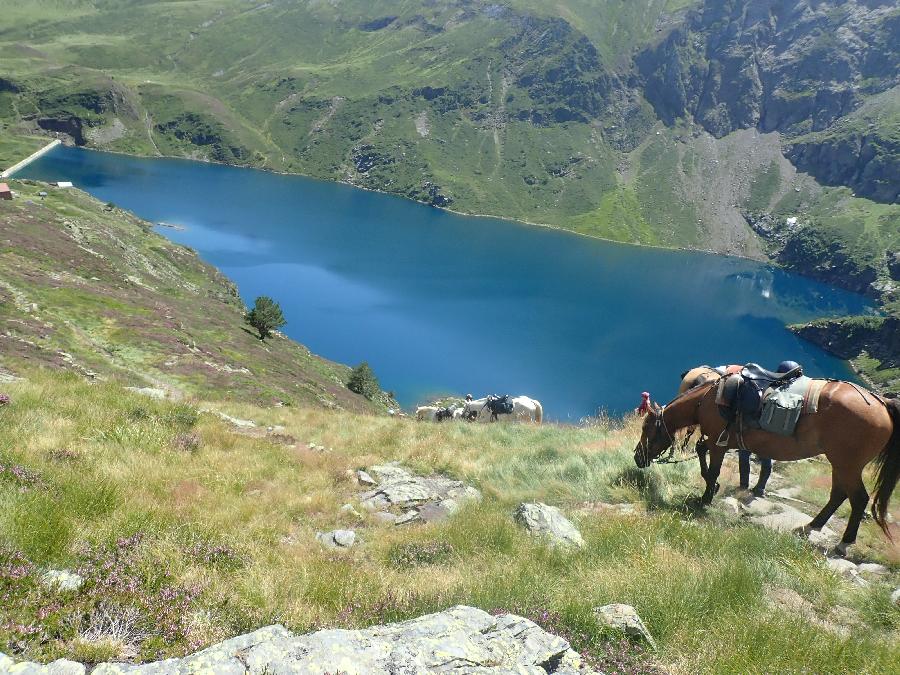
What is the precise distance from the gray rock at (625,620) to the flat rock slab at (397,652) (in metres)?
0.70

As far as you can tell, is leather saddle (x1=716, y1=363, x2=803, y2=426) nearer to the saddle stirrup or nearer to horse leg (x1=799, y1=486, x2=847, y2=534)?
the saddle stirrup

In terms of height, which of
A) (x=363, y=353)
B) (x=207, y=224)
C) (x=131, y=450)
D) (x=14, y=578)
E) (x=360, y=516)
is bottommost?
(x=363, y=353)

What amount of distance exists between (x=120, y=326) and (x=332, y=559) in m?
→ 29.2

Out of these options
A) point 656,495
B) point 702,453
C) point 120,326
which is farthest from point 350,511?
point 120,326

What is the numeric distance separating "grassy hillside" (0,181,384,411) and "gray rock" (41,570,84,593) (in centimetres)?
1397

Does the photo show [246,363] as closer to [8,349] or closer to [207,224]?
[8,349]

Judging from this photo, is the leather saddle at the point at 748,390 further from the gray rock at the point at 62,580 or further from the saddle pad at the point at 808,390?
the gray rock at the point at 62,580

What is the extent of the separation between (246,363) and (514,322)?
76.7 meters

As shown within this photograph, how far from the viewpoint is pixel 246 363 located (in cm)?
3347

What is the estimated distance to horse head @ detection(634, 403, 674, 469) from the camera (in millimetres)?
10375

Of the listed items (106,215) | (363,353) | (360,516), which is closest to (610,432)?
(360,516)

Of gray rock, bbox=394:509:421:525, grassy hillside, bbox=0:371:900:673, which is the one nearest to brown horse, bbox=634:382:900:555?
grassy hillside, bbox=0:371:900:673

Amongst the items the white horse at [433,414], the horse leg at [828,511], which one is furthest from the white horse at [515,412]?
the horse leg at [828,511]

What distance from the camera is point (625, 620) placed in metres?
4.39
